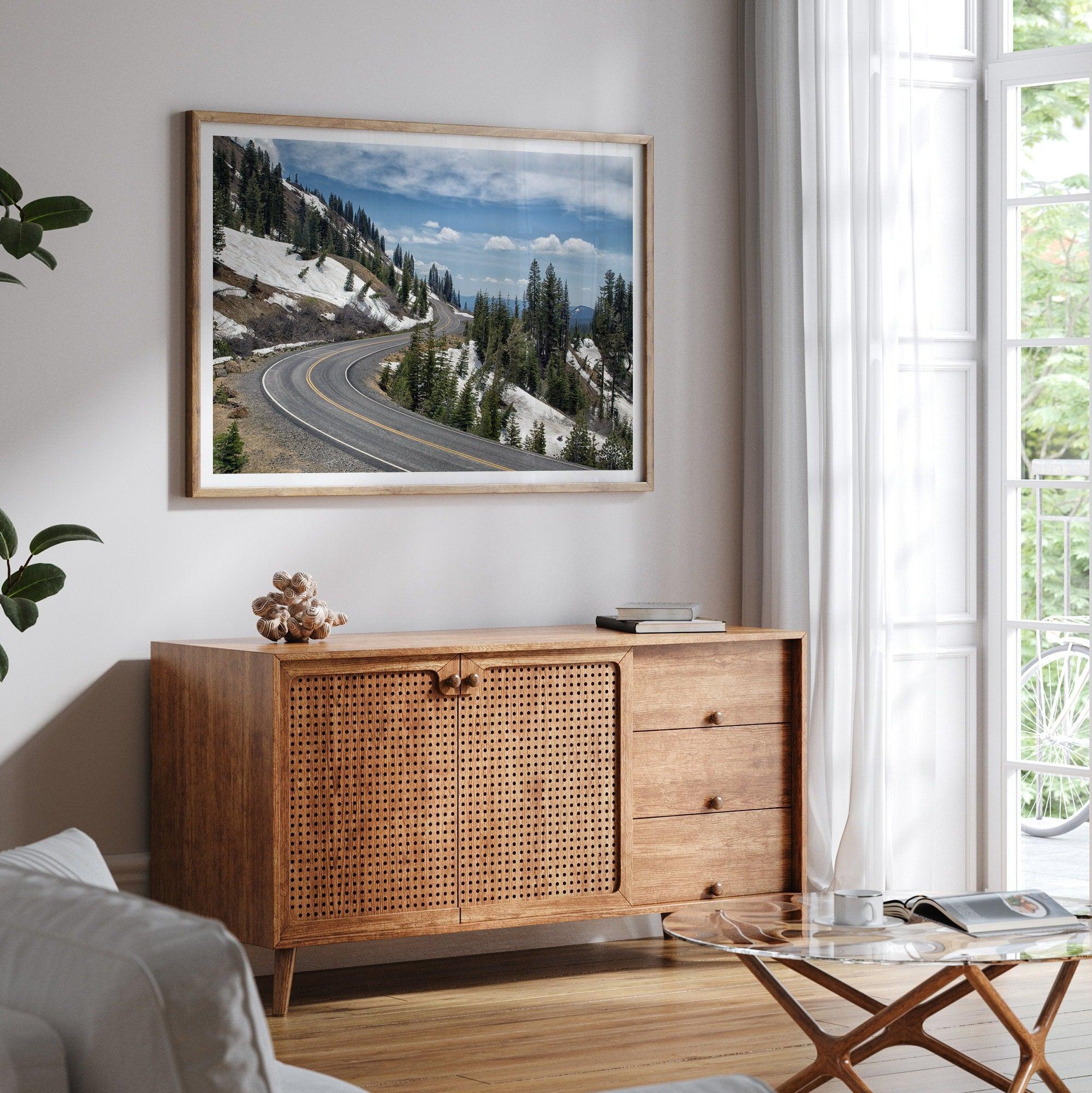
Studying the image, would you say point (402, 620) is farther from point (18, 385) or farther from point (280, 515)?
point (18, 385)

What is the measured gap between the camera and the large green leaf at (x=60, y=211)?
9.85 feet

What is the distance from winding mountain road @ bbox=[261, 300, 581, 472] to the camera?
13.0 ft

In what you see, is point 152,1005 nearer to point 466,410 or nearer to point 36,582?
point 36,582

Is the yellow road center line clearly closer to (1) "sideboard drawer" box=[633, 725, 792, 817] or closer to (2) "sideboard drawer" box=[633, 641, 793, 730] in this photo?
(2) "sideboard drawer" box=[633, 641, 793, 730]

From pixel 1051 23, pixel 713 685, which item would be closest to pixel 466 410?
pixel 713 685

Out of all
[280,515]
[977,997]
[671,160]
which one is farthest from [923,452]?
[280,515]

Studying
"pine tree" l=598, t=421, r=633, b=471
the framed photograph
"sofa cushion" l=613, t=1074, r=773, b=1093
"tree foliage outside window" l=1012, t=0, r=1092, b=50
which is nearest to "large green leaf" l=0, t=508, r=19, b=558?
the framed photograph

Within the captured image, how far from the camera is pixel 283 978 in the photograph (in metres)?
3.47

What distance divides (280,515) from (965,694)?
1.97 meters

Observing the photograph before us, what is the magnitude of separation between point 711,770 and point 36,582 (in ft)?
5.63

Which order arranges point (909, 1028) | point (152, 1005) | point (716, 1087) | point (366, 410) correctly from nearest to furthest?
point (152, 1005)
point (716, 1087)
point (909, 1028)
point (366, 410)

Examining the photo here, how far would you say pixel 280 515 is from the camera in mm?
3963

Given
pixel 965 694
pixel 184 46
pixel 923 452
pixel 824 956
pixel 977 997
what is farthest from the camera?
pixel 965 694

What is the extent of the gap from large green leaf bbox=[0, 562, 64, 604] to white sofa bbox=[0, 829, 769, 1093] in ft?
6.44
